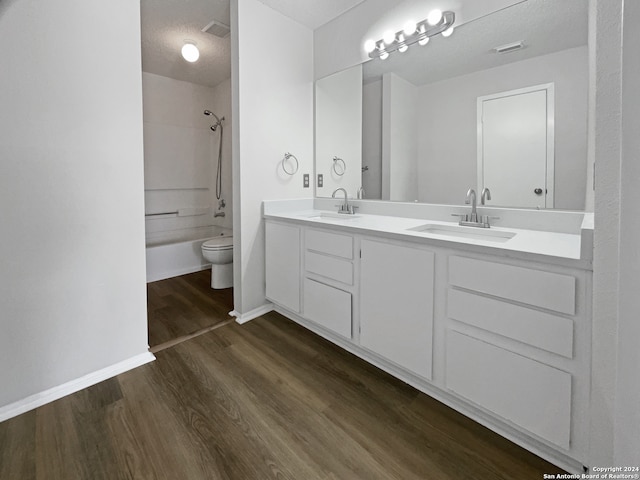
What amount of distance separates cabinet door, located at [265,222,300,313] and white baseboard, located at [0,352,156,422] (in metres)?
0.93

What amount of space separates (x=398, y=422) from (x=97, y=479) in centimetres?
119

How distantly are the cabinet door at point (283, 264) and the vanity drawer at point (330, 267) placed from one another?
0.14 meters

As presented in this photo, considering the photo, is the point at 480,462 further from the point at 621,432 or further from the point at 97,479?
the point at 97,479

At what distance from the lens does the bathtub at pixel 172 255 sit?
11.2 ft

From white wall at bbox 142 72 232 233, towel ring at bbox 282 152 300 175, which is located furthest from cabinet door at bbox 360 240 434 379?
white wall at bbox 142 72 232 233

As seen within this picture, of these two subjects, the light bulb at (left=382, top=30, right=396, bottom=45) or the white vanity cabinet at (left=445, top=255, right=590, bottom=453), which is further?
the light bulb at (left=382, top=30, right=396, bottom=45)

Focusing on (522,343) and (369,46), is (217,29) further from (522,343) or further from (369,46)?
(522,343)

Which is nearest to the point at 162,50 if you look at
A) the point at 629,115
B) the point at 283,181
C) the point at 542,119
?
the point at 283,181

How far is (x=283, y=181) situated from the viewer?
2.58 m

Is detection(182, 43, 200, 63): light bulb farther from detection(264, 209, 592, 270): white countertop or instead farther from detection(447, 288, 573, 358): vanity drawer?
detection(447, 288, 573, 358): vanity drawer

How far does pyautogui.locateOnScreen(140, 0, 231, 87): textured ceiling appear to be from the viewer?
2.38m

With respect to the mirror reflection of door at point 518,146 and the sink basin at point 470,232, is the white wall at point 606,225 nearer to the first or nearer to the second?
the sink basin at point 470,232

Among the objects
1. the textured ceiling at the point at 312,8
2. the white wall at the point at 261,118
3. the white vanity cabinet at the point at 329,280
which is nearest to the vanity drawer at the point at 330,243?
the white vanity cabinet at the point at 329,280

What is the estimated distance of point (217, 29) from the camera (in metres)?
2.68
